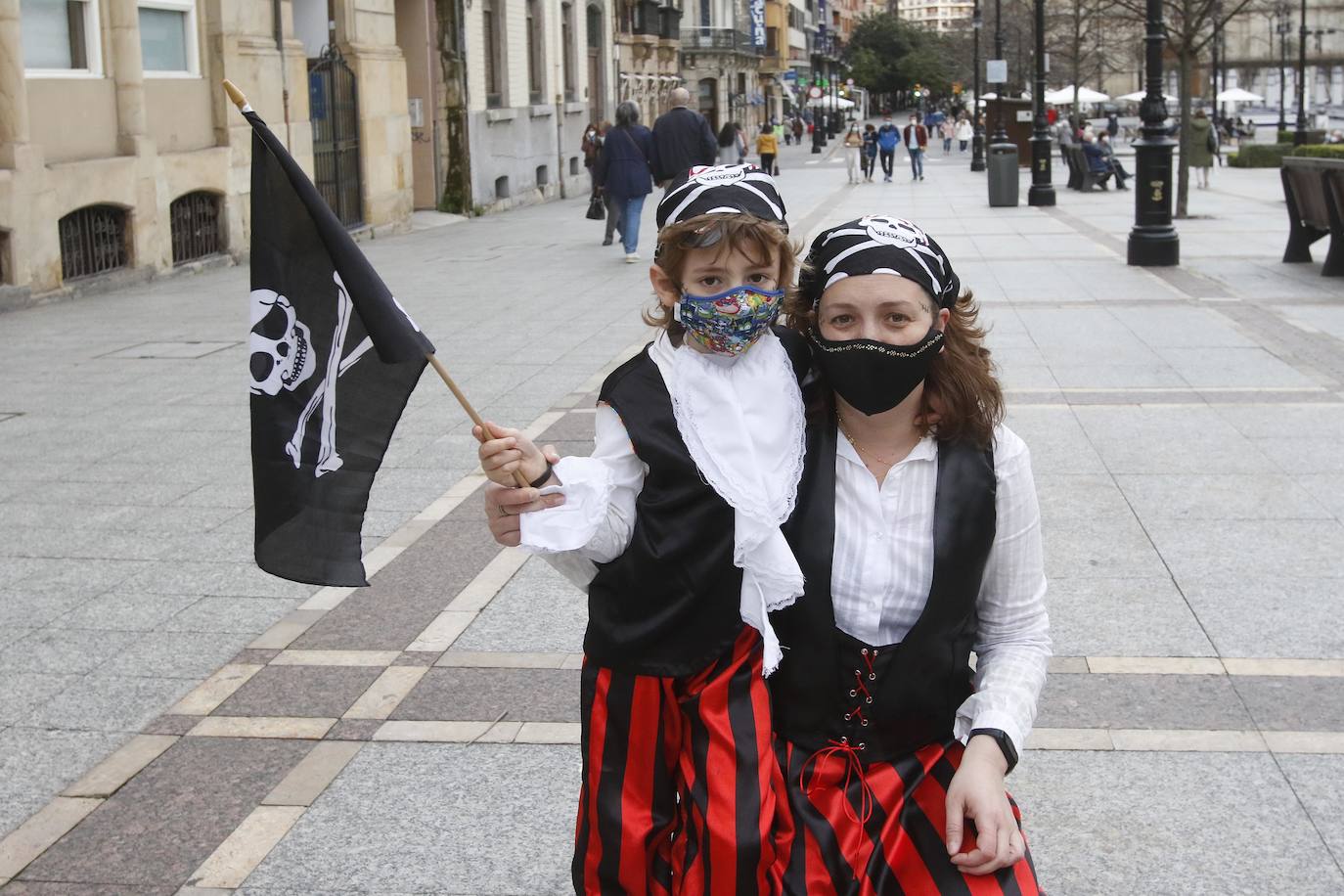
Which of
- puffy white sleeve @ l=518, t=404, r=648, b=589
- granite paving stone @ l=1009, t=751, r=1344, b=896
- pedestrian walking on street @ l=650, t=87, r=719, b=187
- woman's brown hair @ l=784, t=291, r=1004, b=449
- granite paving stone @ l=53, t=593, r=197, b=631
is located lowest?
granite paving stone @ l=1009, t=751, r=1344, b=896

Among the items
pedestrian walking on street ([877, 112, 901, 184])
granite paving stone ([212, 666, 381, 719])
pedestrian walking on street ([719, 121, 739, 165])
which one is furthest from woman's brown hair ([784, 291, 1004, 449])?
pedestrian walking on street ([877, 112, 901, 184])

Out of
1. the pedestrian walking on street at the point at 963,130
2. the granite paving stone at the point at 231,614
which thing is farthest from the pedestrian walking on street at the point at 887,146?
the granite paving stone at the point at 231,614

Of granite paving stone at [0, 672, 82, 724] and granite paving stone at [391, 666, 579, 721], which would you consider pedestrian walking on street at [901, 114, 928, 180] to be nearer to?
granite paving stone at [391, 666, 579, 721]

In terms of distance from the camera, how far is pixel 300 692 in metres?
4.81

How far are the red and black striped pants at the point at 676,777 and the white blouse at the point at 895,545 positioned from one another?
197 mm

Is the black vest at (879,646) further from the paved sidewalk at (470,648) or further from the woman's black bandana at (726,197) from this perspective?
the paved sidewalk at (470,648)

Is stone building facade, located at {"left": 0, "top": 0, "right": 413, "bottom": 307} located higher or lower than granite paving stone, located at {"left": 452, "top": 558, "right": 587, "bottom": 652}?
higher

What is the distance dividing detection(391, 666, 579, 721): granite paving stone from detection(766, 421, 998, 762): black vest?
2.14m

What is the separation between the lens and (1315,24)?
102 m

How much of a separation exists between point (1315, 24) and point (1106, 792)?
10914cm

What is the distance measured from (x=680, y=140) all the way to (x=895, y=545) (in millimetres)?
15987

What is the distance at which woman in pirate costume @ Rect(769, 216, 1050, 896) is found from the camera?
2385 mm

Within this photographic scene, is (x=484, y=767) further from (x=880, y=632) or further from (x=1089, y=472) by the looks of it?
(x=1089, y=472)

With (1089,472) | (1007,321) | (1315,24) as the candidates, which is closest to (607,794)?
(1089,472)
